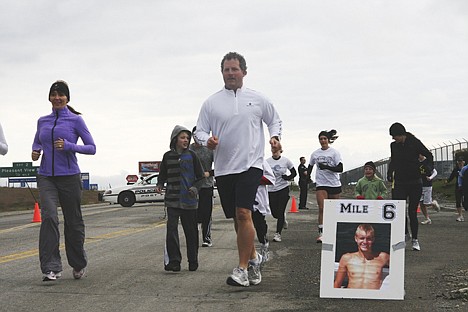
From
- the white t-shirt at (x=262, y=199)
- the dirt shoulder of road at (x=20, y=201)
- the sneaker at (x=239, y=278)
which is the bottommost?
the dirt shoulder of road at (x=20, y=201)

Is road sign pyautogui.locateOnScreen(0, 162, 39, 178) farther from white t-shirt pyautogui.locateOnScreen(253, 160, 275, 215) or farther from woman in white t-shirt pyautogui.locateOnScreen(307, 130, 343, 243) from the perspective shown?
white t-shirt pyautogui.locateOnScreen(253, 160, 275, 215)

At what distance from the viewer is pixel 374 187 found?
12.9 meters

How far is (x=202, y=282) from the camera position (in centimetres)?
799

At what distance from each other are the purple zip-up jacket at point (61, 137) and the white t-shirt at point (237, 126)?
1.30 metres

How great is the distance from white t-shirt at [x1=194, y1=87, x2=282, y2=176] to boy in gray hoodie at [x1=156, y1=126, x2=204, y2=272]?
1583mm

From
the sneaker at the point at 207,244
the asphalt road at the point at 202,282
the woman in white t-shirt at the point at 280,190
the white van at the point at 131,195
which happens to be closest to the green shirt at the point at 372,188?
the asphalt road at the point at 202,282

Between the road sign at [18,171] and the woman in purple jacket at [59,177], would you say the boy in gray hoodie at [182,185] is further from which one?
the road sign at [18,171]

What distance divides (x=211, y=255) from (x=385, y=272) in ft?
13.8

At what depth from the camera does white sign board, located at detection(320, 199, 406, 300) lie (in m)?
6.91

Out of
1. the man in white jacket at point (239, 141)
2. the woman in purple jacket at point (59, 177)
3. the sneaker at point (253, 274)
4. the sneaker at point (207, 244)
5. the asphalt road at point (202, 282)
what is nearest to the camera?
the asphalt road at point (202, 282)

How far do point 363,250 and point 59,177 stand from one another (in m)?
3.11

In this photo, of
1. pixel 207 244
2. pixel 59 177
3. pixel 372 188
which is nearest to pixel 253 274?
pixel 59 177

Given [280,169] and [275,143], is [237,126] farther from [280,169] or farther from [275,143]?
[280,169]

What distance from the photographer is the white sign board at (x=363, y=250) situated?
6.91 metres
